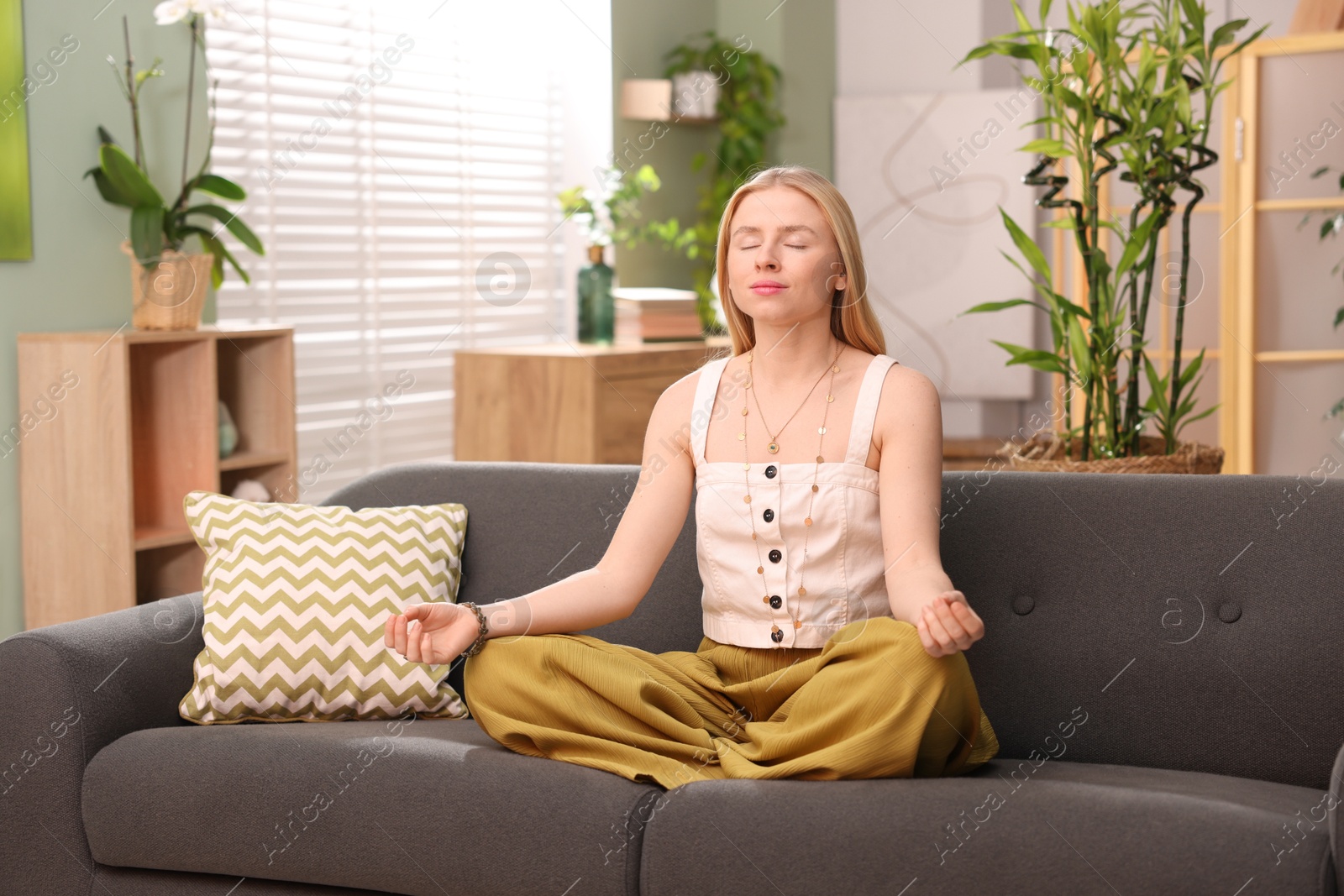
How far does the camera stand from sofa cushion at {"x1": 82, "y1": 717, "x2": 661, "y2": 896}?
1569 mm

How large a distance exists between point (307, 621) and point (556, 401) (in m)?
2.13

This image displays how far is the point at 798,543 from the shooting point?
5.82ft

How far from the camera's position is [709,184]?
5375mm

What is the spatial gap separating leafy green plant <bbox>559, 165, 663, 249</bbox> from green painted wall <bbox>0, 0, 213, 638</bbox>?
1.43 meters

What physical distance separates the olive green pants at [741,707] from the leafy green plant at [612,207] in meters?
2.77

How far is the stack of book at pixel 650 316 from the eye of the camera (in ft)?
14.1

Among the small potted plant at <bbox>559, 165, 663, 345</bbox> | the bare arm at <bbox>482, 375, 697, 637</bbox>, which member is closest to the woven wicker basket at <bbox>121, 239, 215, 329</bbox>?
the small potted plant at <bbox>559, 165, 663, 345</bbox>

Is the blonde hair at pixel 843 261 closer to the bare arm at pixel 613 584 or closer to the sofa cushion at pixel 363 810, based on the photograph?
the bare arm at pixel 613 584


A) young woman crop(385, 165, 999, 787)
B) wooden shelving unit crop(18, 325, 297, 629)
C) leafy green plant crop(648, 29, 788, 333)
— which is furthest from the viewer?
leafy green plant crop(648, 29, 788, 333)

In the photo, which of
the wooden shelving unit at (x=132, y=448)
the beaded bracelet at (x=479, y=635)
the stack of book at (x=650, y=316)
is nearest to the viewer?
the beaded bracelet at (x=479, y=635)

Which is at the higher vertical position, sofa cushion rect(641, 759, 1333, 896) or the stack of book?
the stack of book

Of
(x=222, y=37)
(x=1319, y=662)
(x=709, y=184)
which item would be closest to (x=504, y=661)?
(x=1319, y=662)

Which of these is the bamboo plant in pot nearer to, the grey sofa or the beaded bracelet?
the grey sofa

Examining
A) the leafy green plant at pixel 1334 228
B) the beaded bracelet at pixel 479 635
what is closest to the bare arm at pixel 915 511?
the beaded bracelet at pixel 479 635
